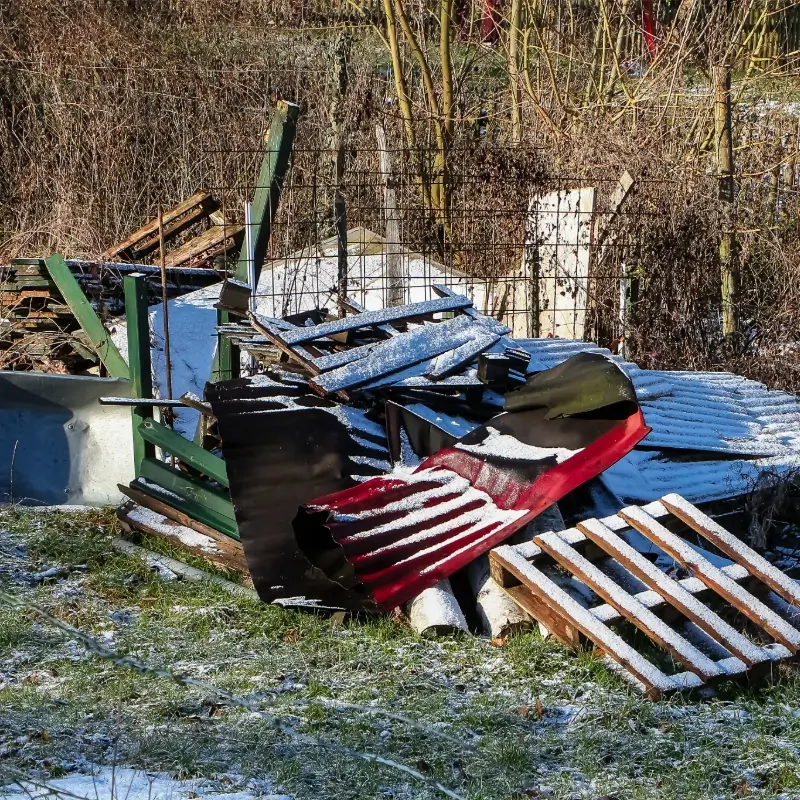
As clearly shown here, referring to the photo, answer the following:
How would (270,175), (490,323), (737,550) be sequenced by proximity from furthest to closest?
(270,175) → (490,323) → (737,550)

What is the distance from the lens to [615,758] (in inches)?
121

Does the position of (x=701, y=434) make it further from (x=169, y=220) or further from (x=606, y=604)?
(x=169, y=220)

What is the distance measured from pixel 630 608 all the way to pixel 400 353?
2103 mm

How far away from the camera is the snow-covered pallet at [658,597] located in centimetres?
356

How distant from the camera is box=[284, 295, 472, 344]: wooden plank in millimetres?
5602

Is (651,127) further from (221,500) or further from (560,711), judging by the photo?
(560,711)

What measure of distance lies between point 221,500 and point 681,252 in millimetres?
4766

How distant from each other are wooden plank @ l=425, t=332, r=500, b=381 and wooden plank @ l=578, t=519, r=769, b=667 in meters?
1.43

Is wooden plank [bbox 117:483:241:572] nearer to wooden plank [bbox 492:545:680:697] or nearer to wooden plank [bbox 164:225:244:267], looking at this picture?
wooden plank [bbox 492:545:680:697]

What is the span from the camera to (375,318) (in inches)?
232

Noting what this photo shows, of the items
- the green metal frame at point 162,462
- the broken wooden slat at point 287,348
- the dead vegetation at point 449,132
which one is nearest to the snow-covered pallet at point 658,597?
the broken wooden slat at point 287,348

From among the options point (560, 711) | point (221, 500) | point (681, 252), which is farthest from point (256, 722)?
point (681, 252)

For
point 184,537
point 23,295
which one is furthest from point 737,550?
point 23,295

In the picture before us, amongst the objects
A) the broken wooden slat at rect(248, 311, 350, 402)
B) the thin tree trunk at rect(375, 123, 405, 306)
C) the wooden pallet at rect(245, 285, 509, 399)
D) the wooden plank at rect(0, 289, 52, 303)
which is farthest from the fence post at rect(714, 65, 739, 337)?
the wooden plank at rect(0, 289, 52, 303)
